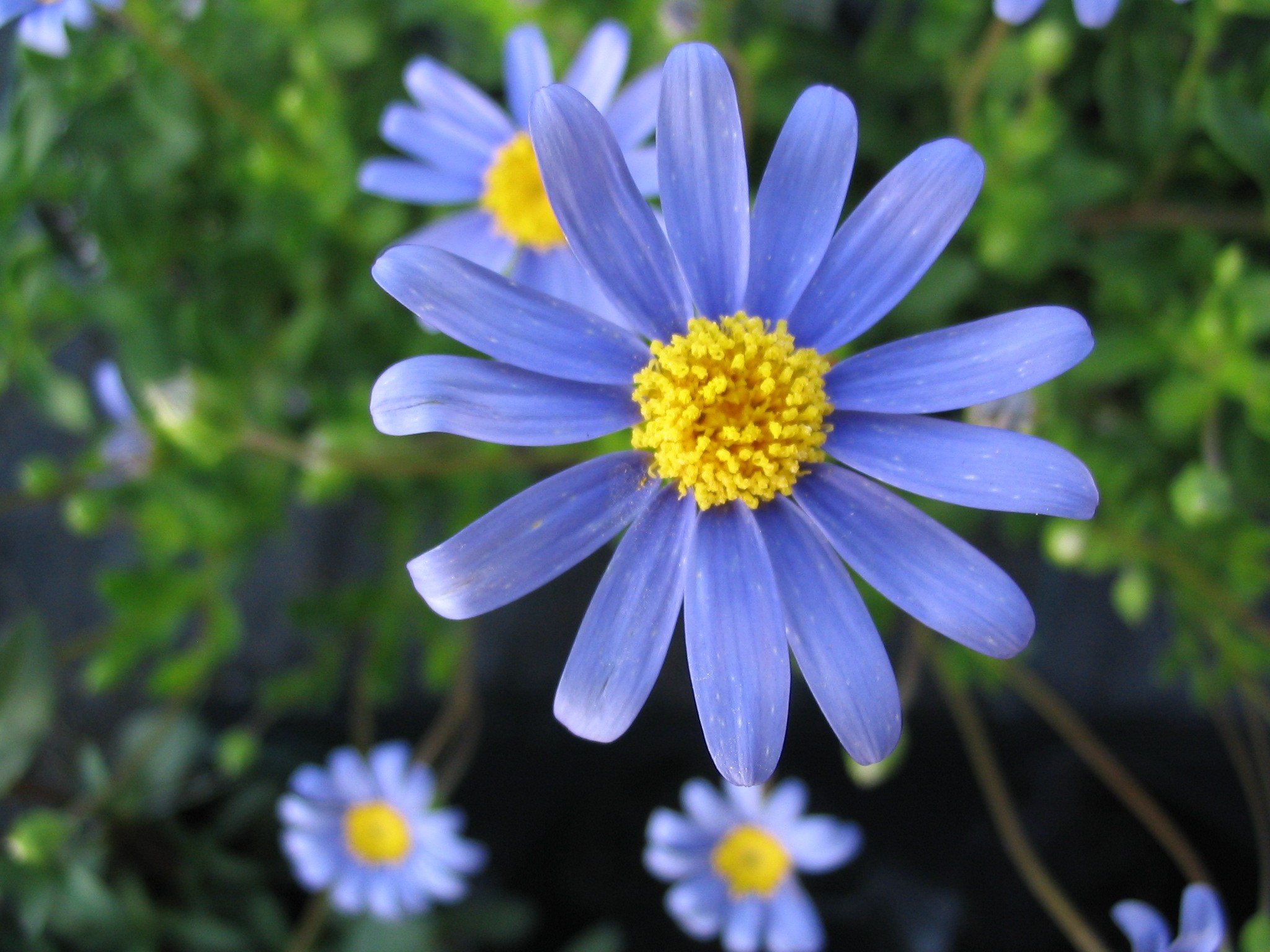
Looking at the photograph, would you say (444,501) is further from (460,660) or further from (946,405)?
(946,405)

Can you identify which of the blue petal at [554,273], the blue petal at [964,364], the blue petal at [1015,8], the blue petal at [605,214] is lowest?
the blue petal at [964,364]

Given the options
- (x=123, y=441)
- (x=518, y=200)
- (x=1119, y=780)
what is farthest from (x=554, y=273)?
(x=1119, y=780)

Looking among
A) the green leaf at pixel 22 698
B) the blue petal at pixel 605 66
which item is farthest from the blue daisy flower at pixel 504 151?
the green leaf at pixel 22 698

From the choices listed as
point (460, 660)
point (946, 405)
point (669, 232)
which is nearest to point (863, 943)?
point (460, 660)

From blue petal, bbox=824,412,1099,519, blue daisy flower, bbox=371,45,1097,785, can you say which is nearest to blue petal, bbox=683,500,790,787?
blue daisy flower, bbox=371,45,1097,785

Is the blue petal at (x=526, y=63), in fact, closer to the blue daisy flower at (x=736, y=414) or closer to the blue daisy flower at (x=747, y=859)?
the blue daisy flower at (x=736, y=414)

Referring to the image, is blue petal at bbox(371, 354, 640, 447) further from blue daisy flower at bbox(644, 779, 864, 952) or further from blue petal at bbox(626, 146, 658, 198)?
blue daisy flower at bbox(644, 779, 864, 952)
